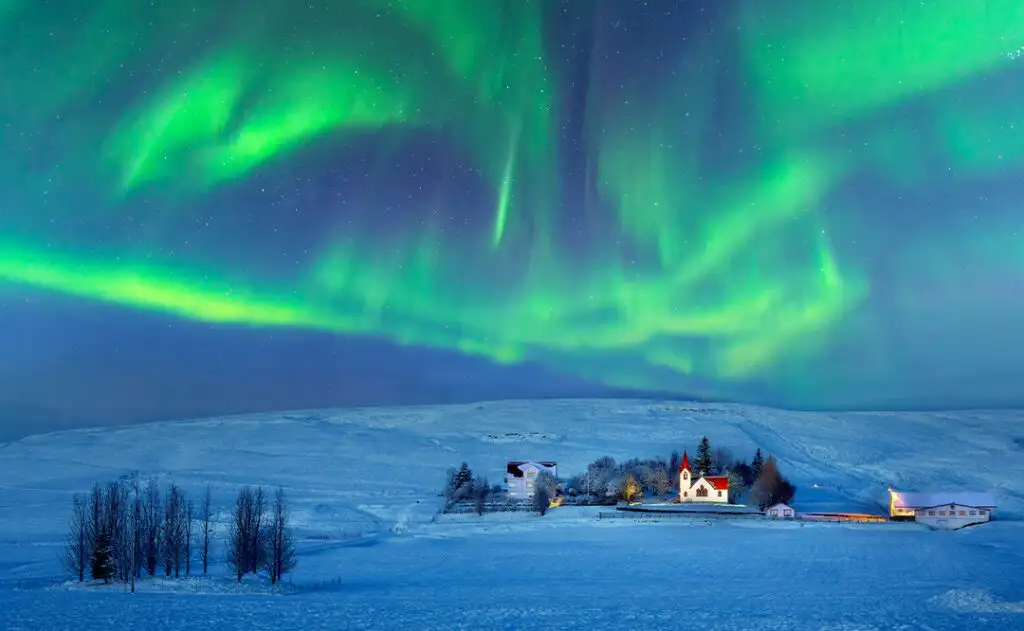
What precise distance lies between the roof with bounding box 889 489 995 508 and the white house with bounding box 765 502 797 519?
8696 mm

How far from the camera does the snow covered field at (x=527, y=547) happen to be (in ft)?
103

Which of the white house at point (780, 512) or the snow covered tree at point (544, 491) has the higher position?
the snow covered tree at point (544, 491)

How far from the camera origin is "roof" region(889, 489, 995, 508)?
2640 inches

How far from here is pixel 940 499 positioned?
67.9 m

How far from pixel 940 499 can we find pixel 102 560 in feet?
198

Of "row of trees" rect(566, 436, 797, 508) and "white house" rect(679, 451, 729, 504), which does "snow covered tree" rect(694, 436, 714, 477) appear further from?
"white house" rect(679, 451, 729, 504)

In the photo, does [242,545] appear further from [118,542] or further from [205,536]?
[118,542]

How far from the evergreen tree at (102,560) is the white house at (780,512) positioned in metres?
47.0

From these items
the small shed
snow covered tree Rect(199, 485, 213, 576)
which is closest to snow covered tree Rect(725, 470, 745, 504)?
the small shed

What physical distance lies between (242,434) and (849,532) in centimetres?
10260

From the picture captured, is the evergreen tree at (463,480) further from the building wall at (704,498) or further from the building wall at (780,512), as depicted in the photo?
the building wall at (780,512)

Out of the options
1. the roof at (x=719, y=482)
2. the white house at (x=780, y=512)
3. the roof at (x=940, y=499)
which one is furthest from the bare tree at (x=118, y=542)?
the roof at (x=940, y=499)

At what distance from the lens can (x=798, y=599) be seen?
3472 centimetres

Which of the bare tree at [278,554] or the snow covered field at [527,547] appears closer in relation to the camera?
the snow covered field at [527,547]
